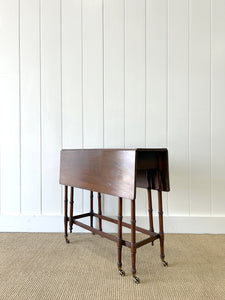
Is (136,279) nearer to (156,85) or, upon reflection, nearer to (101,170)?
(101,170)

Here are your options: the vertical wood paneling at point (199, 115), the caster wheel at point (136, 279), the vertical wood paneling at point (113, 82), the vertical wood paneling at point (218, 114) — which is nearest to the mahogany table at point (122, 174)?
the caster wheel at point (136, 279)

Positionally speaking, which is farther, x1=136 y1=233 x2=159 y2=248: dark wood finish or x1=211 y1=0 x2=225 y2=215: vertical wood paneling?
x1=211 y1=0 x2=225 y2=215: vertical wood paneling

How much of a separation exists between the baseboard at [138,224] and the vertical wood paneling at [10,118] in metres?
0.11

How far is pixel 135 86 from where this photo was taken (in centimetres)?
173

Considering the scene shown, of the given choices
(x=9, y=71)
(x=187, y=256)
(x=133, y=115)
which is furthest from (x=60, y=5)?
(x=187, y=256)

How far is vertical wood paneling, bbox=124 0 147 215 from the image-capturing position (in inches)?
67.2

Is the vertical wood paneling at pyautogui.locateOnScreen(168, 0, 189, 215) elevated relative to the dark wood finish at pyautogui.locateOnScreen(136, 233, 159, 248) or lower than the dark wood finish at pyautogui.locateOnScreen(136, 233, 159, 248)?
elevated

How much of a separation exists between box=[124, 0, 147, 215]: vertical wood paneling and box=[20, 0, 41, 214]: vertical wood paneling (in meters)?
0.78

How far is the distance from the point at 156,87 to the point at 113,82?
14.4 inches

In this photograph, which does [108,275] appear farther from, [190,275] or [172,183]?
[172,183]

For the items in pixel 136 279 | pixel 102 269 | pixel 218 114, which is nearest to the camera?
pixel 136 279

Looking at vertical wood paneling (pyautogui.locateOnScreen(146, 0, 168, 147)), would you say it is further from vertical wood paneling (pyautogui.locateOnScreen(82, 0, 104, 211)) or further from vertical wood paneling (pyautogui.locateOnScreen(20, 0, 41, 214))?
vertical wood paneling (pyautogui.locateOnScreen(20, 0, 41, 214))

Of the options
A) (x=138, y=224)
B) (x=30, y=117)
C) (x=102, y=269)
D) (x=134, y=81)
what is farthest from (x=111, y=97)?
(x=102, y=269)

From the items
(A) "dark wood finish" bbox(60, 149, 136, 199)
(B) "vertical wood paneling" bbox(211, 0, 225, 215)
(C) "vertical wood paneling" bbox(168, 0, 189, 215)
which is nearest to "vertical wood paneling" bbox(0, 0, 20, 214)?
(A) "dark wood finish" bbox(60, 149, 136, 199)
